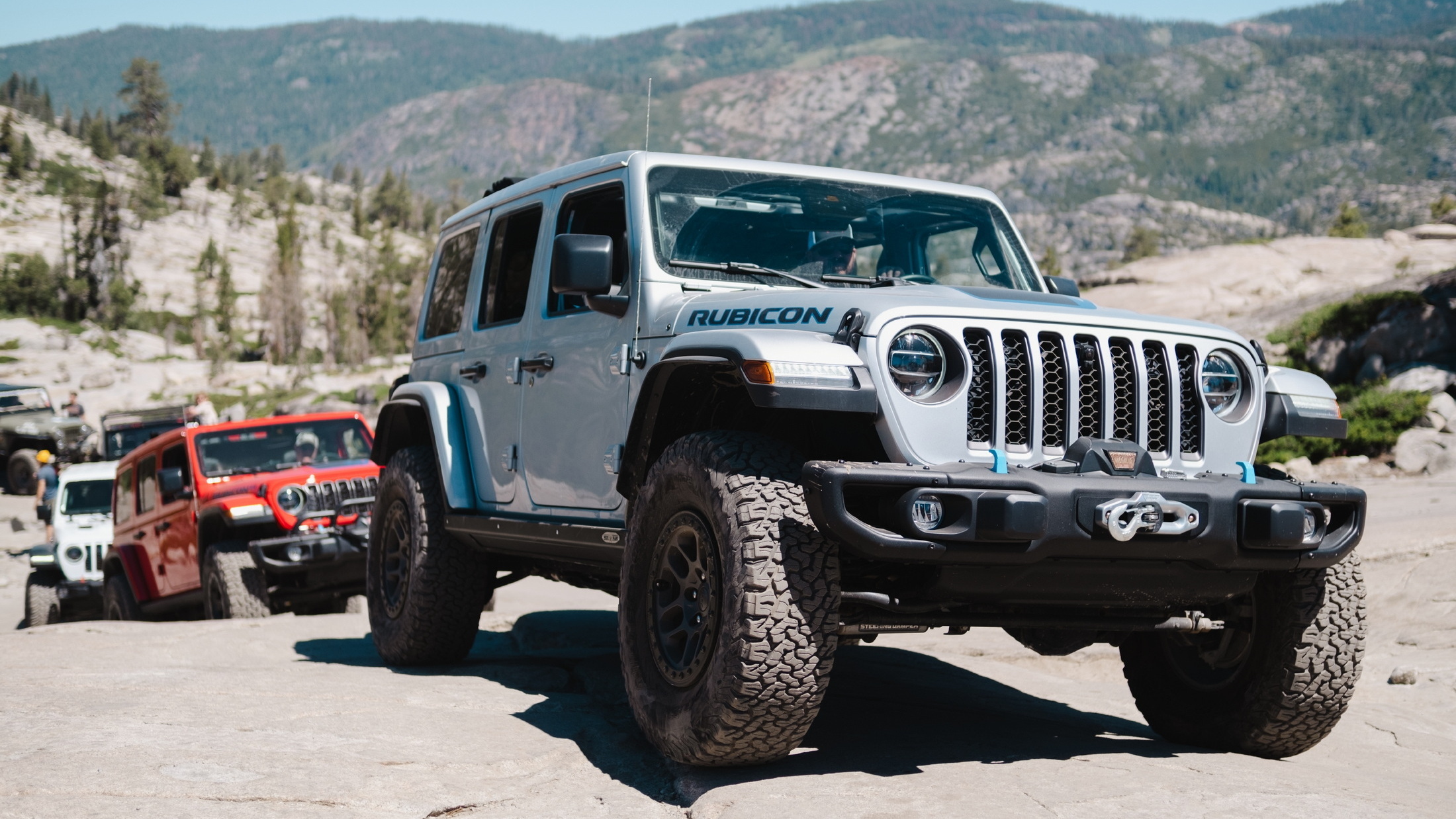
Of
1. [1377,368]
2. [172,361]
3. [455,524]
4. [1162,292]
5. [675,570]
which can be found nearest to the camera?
[675,570]

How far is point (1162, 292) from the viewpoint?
26422 millimetres

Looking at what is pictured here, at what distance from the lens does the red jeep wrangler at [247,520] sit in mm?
9242

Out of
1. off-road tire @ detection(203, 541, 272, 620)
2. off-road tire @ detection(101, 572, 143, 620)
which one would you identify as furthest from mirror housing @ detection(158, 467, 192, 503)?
off-road tire @ detection(101, 572, 143, 620)

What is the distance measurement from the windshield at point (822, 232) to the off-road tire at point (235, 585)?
17.7 feet

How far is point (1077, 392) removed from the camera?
3.94 m

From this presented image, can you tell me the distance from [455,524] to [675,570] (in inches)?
84.8

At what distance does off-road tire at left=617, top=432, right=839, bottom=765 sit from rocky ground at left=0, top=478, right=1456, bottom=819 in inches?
6.9

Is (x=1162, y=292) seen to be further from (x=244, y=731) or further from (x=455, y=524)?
(x=244, y=731)

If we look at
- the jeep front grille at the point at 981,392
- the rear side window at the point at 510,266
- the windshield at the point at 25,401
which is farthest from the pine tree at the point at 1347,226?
the jeep front grille at the point at 981,392

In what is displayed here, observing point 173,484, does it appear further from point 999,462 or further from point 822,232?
point 999,462

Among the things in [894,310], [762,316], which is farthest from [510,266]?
[894,310]

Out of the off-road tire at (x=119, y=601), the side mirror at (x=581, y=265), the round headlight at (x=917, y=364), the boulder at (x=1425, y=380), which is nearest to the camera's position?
the round headlight at (x=917, y=364)

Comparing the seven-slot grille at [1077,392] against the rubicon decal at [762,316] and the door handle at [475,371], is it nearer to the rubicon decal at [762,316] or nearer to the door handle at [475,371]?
the rubicon decal at [762,316]

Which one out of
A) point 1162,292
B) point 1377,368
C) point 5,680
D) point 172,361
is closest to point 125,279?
point 172,361
